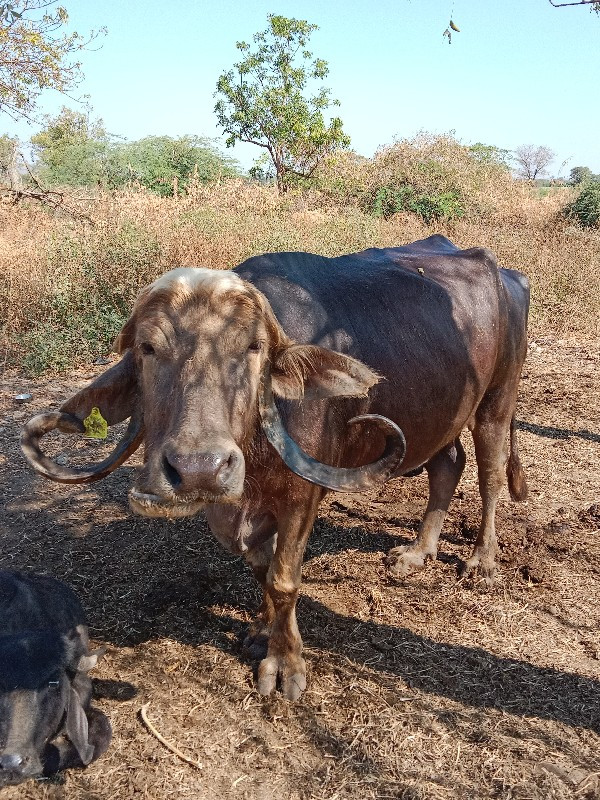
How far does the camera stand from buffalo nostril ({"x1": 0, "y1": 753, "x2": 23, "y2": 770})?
245cm

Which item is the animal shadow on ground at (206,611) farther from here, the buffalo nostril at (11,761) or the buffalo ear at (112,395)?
the buffalo ear at (112,395)

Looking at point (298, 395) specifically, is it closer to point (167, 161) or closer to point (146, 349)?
point (146, 349)

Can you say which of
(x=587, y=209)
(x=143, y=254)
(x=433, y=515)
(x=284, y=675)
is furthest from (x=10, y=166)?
(x=284, y=675)

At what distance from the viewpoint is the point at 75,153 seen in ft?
72.3

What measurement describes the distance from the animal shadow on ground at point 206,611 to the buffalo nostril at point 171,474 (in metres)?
1.49

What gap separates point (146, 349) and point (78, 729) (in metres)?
1.51

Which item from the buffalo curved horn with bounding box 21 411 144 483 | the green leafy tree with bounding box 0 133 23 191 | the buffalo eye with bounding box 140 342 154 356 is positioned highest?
the green leafy tree with bounding box 0 133 23 191

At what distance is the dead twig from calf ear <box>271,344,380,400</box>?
1528 mm

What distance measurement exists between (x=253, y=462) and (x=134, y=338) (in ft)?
2.36

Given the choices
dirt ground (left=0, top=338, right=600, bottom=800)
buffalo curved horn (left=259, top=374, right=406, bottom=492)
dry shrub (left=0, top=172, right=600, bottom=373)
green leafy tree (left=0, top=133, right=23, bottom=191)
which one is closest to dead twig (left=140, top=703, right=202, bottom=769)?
dirt ground (left=0, top=338, right=600, bottom=800)

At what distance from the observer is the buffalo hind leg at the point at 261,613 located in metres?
3.39

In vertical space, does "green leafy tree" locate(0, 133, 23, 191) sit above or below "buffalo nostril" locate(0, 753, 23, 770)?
above

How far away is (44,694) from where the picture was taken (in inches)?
103

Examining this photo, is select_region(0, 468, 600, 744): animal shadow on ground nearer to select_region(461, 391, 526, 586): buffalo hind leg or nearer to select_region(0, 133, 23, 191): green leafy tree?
select_region(461, 391, 526, 586): buffalo hind leg
